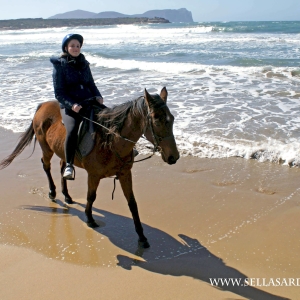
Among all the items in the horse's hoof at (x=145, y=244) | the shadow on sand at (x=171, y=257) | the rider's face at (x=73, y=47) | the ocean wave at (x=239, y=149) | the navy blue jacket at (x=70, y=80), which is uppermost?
the rider's face at (x=73, y=47)

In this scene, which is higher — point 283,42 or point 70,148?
point 283,42

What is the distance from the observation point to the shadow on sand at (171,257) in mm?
3225

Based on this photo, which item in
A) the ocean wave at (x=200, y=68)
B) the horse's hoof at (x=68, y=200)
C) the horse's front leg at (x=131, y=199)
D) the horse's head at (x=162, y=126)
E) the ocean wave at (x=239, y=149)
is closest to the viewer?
the horse's head at (x=162, y=126)

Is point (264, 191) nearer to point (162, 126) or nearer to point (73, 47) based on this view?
point (162, 126)

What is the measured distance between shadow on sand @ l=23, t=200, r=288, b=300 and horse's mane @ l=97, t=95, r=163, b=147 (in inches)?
43.8

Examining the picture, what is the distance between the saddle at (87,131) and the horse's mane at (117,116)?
0.35ft

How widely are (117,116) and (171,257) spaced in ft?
5.03

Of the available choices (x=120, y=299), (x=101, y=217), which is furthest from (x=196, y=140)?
(x=120, y=299)

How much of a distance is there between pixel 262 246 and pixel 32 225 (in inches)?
105

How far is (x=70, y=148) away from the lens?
12.9 ft

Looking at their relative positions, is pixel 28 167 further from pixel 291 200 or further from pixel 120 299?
pixel 291 200

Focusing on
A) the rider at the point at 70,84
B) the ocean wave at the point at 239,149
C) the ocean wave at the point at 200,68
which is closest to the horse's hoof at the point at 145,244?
the rider at the point at 70,84

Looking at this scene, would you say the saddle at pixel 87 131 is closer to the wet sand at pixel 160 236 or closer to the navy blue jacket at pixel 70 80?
the navy blue jacket at pixel 70 80

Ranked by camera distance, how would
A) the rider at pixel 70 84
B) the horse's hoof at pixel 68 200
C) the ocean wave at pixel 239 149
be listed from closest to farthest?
the rider at pixel 70 84 → the horse's hoof at pixel 68 200 → the ocean wave at pixel 239 149
